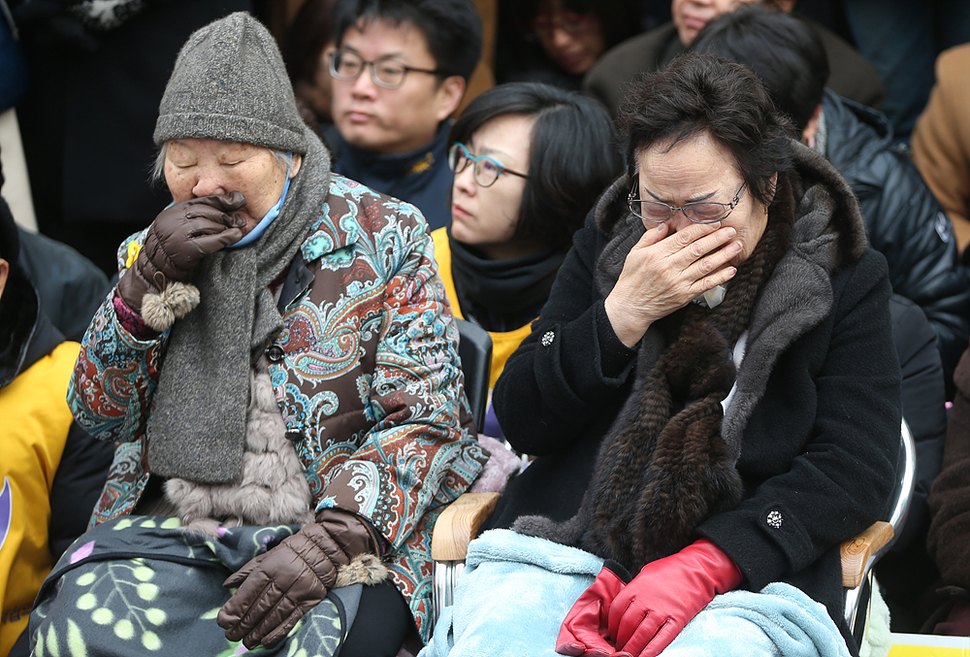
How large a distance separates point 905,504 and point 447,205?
1.76 metres

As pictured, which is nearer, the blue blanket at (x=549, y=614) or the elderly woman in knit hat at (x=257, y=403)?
the blue blanket at (x=549, y=614)

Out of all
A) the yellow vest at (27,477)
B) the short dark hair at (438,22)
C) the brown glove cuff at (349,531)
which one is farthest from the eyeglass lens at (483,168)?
the yellow vest at (27,477)

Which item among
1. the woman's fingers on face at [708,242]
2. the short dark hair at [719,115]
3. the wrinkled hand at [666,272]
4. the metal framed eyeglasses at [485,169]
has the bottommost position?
the metal framed eyeglasses at [485,169]

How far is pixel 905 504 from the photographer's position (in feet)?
7.55

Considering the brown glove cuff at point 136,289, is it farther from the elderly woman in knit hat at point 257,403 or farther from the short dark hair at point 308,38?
the short dark hair at point 308,38

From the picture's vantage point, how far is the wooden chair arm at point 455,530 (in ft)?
7.27

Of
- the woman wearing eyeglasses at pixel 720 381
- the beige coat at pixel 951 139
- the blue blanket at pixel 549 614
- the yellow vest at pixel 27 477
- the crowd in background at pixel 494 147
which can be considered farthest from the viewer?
the beige coat at pixel 951 139

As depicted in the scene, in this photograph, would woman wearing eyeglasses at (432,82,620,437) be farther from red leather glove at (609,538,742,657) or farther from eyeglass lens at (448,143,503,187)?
red leather glove at (609,538,742,657)

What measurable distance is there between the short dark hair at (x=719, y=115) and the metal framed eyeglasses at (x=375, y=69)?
5.79ft

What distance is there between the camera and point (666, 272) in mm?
2094

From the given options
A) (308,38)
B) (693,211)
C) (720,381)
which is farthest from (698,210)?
(308,38)

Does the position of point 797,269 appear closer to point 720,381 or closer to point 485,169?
point 720,381

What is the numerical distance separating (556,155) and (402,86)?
39.6 inches

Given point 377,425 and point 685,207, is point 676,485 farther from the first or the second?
point 377,425
